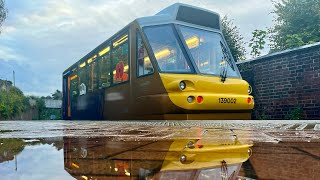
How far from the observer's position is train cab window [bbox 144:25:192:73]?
6.78 m

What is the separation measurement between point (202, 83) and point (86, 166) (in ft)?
19.0

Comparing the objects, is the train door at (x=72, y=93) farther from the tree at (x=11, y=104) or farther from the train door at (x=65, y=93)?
the tree at (x=11, y=104)

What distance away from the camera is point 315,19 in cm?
1769

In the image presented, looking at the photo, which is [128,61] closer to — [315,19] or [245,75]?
[245,75]

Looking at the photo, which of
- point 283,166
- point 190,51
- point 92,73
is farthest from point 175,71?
point 283,166

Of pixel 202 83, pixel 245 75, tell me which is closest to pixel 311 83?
pixel 245 75

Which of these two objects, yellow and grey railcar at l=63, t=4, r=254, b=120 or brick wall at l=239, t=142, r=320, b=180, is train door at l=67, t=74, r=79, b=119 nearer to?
yellow and grey railcar at l=63, t=4, r=254, b=120

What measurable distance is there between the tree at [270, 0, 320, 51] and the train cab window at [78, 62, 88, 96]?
11.3 m

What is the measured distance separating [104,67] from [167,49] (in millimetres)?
2806

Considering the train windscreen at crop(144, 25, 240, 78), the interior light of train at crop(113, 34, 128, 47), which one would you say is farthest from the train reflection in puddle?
the interior light of train at crop(113, 34, 128, 47)

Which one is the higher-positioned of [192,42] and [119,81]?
[192,42]

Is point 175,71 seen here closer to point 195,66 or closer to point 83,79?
point 195,66

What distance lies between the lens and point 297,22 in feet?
60.2

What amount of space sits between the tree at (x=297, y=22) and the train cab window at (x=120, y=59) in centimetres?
1160
